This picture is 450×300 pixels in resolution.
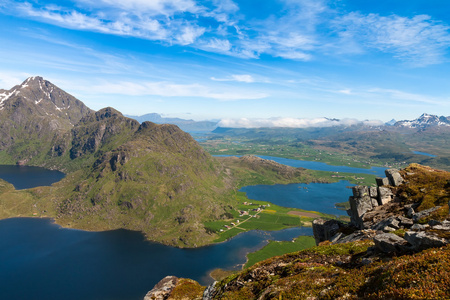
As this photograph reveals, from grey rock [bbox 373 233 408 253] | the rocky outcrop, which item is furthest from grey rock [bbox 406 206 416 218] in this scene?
grey rock [bbox 373 233 408 253]

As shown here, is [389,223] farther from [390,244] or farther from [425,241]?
[425,241]

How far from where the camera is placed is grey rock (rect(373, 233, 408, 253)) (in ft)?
82.3

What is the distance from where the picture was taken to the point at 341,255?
1294 inches

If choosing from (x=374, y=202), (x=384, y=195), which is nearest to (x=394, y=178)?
(x=384, y=195)

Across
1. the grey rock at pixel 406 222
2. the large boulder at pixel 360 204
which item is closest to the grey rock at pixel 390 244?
the grey rock at pixel 406 222

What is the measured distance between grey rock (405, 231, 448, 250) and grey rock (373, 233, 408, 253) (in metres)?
1.42

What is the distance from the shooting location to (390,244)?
83.1ft

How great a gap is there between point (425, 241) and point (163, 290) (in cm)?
5518

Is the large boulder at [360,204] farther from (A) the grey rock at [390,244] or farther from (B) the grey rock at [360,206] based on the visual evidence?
(A) the grey rock at [390,244]

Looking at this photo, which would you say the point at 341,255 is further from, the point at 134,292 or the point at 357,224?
the point at 134,292

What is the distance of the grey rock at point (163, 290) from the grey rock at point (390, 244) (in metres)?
48.4

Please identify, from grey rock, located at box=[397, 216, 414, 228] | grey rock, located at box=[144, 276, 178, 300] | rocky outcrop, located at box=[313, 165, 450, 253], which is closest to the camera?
rocky outcrop, located at box=[313, 165, 450, 253]

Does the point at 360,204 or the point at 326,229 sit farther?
the point at 326,229

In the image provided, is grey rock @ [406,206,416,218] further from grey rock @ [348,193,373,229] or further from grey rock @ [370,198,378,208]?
grey rock @ [348,193,373,229]
